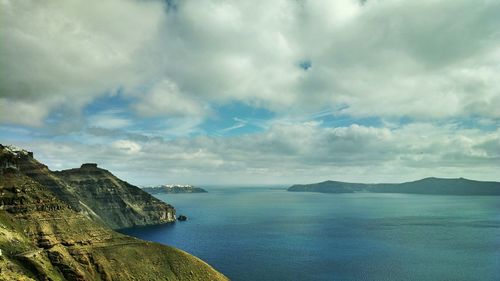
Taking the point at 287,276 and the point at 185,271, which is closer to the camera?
the point at 185,271

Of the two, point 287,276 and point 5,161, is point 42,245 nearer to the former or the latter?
point 5,161

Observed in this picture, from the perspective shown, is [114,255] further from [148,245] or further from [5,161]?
[5,161]

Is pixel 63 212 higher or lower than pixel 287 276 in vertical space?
higher

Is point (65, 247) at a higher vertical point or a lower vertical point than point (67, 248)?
higher

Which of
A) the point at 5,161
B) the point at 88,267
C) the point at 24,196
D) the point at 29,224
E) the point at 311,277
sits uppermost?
the point at 5,161

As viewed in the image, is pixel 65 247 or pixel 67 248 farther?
pixel 65 247

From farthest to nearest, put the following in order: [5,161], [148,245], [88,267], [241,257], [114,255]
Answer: [241,257], [5,161], [148,245], [114,255], [88,267]

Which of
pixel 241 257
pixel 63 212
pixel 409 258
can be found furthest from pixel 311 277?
pixel 63 212

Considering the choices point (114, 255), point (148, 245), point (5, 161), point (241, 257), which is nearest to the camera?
point (114, 255)
